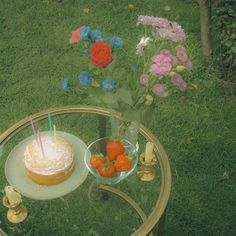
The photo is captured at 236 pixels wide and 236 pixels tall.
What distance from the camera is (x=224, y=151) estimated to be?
260 cm

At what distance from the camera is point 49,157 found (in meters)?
1.69

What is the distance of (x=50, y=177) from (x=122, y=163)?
27 cm

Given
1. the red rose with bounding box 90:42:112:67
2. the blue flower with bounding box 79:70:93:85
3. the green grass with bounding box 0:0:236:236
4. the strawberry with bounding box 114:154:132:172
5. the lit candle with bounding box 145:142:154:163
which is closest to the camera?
the red rose with bounding box 90:42:112:67

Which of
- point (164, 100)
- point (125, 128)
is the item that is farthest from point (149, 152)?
point (164, 100)

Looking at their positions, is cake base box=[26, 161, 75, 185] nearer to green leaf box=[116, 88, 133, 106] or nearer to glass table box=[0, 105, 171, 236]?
glass table box=[0, 105, 171, 236]

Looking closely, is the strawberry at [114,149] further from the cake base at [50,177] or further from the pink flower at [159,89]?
the pink flower at [159,89]

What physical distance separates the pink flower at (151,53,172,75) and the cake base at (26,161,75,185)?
0.53 meters

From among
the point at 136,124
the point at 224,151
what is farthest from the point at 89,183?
the point at 224,151

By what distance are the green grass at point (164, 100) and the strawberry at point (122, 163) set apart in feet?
1.70

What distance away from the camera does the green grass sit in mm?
2328

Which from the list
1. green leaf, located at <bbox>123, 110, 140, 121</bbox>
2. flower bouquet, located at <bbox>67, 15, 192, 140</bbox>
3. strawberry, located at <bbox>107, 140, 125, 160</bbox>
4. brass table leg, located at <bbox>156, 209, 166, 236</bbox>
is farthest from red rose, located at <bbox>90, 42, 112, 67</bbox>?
brass table leg, located at <bbox>156, 209, 166, 236</bbox>

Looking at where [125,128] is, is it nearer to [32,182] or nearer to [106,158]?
[106,158]

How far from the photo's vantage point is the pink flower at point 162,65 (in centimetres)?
144

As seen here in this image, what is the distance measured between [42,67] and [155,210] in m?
1.73
